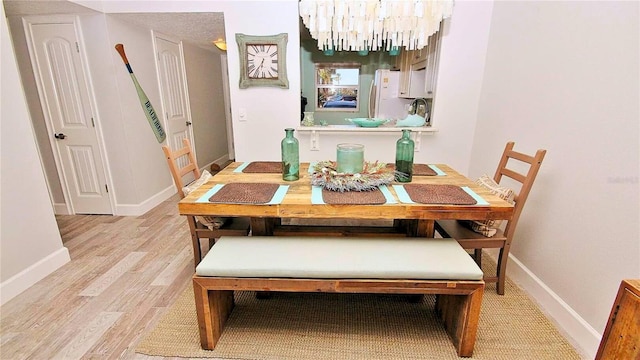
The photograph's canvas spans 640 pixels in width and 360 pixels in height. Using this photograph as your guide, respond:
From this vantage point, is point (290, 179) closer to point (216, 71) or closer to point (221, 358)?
point (221, 358)

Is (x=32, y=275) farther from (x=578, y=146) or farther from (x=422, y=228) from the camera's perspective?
(x=578, y=146)

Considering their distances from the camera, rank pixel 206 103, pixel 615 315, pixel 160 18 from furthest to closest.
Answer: pixel 206 103, pixel 160 18, pixel 615 315

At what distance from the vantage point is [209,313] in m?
1.49

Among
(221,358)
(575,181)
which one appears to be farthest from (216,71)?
(575,181)

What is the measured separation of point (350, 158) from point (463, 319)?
3.28 ft

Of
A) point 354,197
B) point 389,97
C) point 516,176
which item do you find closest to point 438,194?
point 354,197

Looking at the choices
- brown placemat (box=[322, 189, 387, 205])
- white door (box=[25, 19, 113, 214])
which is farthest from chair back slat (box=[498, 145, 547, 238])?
white door (box=[25, 19, 113, 214])

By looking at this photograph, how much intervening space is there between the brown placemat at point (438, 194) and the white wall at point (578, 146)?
0.68m

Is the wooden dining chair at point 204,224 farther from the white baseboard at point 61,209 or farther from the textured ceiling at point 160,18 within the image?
the white baseboard at point 61,209

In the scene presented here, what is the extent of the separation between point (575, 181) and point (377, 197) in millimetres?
1174

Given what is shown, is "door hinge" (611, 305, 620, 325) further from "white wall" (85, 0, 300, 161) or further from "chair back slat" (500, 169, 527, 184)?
"white wall" (85, 0, 300, 161)

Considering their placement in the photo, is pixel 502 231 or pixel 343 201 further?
pixel 502 231

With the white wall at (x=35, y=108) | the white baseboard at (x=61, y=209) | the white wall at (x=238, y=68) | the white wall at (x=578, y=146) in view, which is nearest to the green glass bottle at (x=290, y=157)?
the white wall at (x=238, y=68)

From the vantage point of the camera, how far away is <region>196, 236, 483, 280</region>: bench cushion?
1.37 meters
